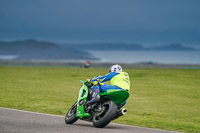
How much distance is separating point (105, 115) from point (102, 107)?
14.7 inches

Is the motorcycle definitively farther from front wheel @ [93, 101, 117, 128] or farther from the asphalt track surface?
the asphalt track surface

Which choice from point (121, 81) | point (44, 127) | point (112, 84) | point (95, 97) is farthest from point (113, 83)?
point (44, 127)

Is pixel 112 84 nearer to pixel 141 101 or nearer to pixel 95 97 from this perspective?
pixel 95 97

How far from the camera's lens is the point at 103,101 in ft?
36.0

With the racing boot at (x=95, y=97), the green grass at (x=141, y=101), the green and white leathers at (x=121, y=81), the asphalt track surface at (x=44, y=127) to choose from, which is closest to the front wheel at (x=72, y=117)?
the asphalt track surface at (x=44, y=127)

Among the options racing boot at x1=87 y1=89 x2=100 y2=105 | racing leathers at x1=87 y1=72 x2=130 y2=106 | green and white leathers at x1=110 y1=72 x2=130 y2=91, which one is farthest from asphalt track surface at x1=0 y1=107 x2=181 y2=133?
green and white leathers at x1=110 y1=72 x2=130 y2=91

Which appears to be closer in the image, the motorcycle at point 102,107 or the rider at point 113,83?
the motorcycle at point 102,107

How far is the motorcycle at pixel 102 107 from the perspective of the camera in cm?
1048

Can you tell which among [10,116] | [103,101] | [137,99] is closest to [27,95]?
[137,99]

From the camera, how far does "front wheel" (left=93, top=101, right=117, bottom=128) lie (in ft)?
34.1

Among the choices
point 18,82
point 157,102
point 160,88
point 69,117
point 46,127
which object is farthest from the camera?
point 18,82

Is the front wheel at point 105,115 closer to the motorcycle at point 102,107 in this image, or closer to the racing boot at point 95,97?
the motorcycle at point 102,107

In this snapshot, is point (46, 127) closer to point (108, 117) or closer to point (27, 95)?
point (108, 117)

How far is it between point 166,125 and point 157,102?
6.96m
